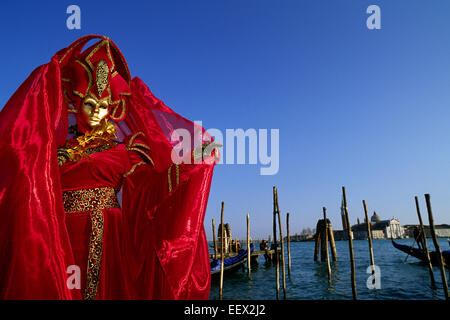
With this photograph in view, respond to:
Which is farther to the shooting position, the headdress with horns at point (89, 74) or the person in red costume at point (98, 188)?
the headdress with horns at point (89, 74)

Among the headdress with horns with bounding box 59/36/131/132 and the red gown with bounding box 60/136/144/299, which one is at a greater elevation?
the headdress with horns with bounding box 59/36/131/132

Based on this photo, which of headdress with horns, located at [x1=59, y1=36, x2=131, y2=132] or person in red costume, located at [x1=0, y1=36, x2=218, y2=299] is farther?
headdress with horns, located at [x1=59, y1=36, x2=131, y2=132]

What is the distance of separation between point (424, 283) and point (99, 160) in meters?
20.1

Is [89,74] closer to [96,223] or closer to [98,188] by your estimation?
[98,188]

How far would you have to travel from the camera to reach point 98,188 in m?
1.89

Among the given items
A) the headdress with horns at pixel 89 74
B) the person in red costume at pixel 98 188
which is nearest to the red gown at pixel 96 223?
the person in red costume at pixel 98 188

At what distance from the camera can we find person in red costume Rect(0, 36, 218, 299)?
1292 mm

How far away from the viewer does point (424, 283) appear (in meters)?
15.5

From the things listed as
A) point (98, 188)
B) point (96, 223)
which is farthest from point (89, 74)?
point (96, 223)

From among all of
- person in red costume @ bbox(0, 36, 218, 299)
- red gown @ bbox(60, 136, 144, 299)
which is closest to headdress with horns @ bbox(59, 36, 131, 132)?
person in red costume @ bbox(0, 36, 218, 299)

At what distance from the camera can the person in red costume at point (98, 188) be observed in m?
1.29

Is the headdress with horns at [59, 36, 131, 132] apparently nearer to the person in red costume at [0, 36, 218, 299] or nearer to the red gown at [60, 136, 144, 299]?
the person in red costume at [0, 36, 218, 299]

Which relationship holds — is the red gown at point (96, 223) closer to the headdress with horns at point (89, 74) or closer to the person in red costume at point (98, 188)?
the person in red costume at point (98, 188)

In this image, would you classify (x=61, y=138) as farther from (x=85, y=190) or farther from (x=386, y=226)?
(x=386, y=226)
